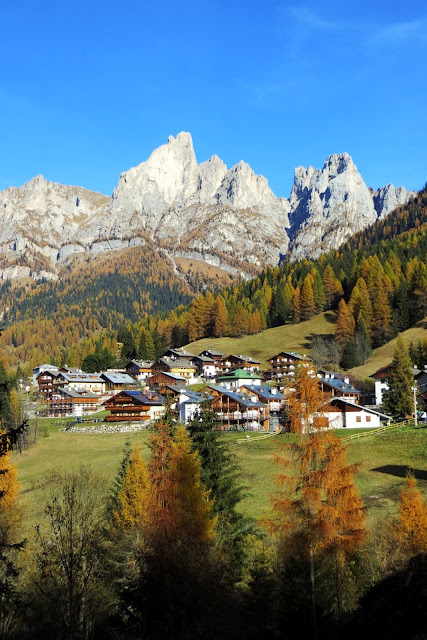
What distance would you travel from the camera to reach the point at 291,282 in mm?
174625

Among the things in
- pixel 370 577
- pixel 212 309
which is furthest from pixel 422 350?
pixel 370 577

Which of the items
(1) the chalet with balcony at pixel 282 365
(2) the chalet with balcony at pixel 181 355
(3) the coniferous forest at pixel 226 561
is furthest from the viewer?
(2) the chalet with balcony at pixel 181 355

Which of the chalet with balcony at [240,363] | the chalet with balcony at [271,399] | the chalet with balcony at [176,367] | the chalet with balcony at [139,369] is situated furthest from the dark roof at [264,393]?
the chalet with balcony at [139,369]

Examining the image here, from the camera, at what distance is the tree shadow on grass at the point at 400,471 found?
47306 millimetres

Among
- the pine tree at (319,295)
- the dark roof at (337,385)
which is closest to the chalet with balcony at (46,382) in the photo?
the dark roof at (337,385)

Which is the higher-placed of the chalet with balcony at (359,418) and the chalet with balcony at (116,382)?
the chalet with balcony at (116,382)

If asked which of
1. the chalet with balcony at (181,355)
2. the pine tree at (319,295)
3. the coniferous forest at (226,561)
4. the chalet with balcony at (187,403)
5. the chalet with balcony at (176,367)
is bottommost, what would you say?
the coniferous forest at (226,561)

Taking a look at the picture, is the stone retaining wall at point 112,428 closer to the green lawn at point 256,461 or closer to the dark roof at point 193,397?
the green lawn at point 256,461

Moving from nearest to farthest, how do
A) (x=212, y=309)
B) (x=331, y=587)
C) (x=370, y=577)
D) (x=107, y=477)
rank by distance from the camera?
(x=331, y=587)
(x=370, y=577)
(x=107, y=477)
(x=212, y=309)

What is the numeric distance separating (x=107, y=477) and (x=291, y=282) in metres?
128

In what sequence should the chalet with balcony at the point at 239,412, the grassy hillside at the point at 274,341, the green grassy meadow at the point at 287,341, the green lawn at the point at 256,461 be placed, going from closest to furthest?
1. the green lawn at the point at 256,461
2. the chalet with balcony at the point at 239,412
3. the green grassy meadow at the point at 287,341
4. the grassy hillside at the point at 274,341

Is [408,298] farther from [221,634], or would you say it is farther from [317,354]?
[221,634]

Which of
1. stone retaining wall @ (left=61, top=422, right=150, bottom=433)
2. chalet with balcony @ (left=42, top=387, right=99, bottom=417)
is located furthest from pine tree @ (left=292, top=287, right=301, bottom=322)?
stone retaining wall @ (left=61, top=422, right=150, bottom=433)

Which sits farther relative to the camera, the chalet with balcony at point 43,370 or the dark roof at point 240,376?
the chalet with balcony at point 43,370
